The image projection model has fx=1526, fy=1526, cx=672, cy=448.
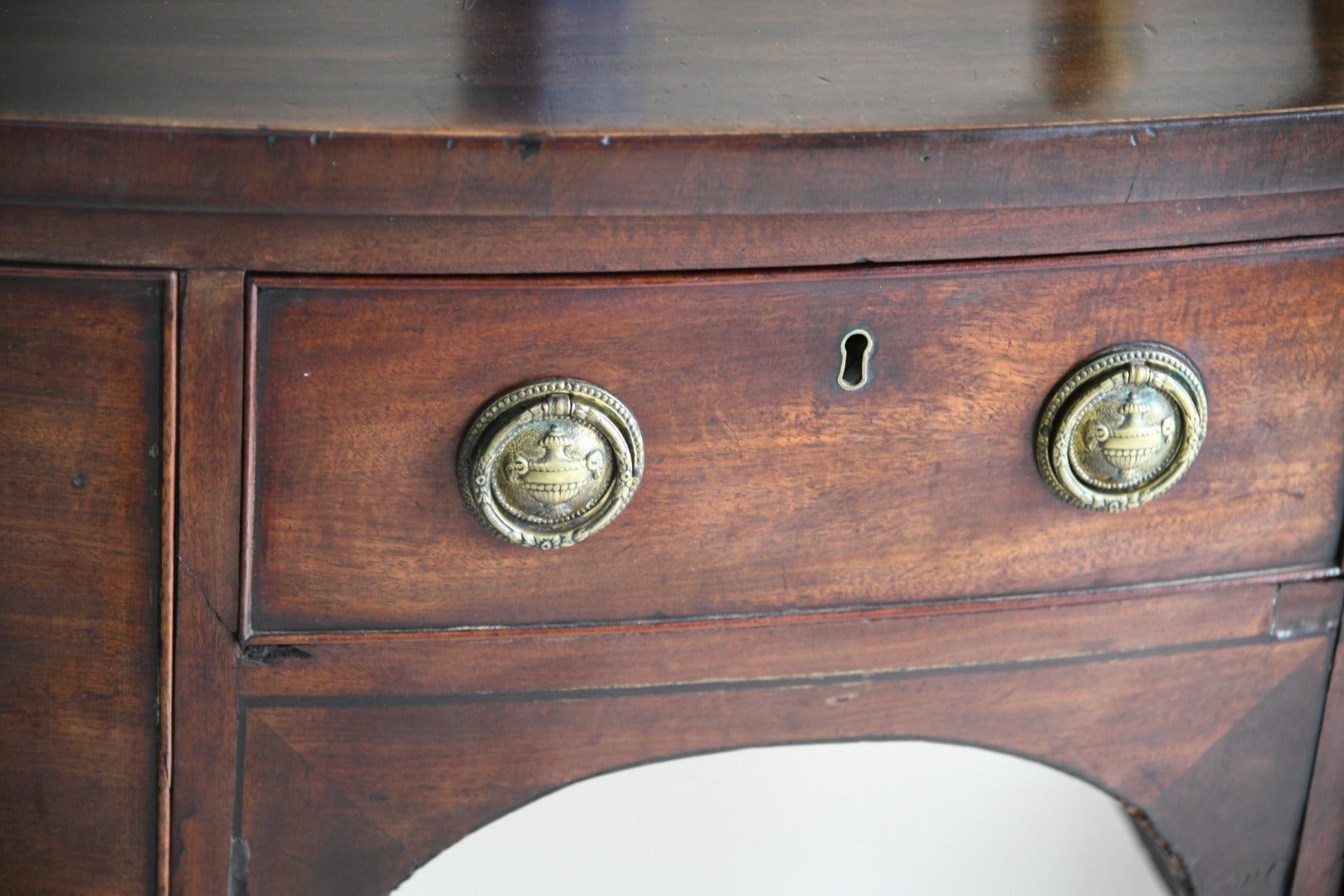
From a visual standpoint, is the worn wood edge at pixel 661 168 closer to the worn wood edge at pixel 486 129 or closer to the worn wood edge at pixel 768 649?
the worn wood edge at pixel 486 129

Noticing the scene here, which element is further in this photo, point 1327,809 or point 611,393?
point 1327,809

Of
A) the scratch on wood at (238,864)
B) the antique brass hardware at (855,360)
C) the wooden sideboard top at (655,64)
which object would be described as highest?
the wooden sideboard top at (655,64)

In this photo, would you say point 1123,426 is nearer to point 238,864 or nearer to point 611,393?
point 611,393

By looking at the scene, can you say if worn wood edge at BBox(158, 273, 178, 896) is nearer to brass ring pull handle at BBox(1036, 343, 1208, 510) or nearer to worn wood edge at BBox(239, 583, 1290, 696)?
worn wood edge at BBox(239, 583, 1290, 696)

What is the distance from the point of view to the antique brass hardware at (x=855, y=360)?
0.56 metres

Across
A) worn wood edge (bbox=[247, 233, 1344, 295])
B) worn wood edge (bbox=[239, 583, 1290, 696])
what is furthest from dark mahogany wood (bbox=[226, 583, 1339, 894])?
worn wood edge (bbox=[247, 233, 1344, 295])

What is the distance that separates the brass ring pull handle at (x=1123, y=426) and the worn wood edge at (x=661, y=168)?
7 cm

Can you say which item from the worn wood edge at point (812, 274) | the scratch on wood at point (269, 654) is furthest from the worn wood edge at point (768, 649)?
the worn wood edge at point (812, 274)

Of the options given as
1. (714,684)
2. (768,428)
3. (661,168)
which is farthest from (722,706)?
(661,168)

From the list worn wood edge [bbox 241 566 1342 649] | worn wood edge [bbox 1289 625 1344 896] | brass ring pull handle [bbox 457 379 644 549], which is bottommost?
worn wood edge [bbox 1289 625 1344 896]

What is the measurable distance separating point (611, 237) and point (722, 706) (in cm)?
20

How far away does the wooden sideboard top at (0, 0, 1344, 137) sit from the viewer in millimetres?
519

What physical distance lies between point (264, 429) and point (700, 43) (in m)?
0.24

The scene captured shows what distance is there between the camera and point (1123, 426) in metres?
0.58
